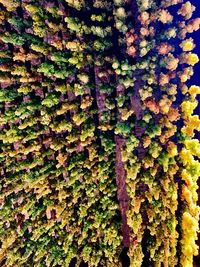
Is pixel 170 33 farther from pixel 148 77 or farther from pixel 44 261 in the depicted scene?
pixel 44 261

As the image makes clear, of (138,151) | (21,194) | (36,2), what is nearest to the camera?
(36,2)

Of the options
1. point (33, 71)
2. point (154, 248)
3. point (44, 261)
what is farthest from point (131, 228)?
point (33, 71)

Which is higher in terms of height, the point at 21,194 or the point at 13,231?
the point at 21,194

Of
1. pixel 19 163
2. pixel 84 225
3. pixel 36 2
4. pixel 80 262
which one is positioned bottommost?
pixel 80 262

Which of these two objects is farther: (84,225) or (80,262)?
(80,262)

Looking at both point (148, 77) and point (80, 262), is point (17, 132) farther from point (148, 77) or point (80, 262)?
point (80, 262)

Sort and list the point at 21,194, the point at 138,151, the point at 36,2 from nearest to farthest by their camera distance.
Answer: the point at 36,2 < the point at 138,151 < the point at 21,194

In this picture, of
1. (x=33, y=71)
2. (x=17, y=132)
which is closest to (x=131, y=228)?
(x=17, y=132)
